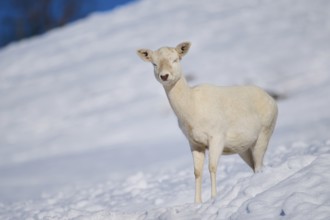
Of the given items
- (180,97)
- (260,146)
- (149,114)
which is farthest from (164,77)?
(149,114)

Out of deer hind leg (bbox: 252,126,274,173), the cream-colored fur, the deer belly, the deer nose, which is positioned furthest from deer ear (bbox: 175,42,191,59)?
deer hind leg (bbox: 252,126,274,173)

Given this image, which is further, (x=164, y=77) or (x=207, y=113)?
(x=207, y=113)

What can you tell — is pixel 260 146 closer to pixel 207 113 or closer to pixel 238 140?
pixel 238 140

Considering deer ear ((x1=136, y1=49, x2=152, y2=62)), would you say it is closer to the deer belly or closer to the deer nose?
the deer nose

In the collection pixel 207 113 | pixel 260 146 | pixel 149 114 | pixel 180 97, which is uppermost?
pixel 149 114

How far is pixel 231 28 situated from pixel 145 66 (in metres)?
4.12

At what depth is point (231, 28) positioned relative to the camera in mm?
23578

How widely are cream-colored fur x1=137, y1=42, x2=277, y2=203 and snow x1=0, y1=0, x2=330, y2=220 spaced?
59 centimetres

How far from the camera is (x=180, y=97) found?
20.2ft

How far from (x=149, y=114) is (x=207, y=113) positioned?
12432mm

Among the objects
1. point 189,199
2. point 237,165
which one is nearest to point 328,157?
point 189,199

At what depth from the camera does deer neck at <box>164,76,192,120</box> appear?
20.0 feet

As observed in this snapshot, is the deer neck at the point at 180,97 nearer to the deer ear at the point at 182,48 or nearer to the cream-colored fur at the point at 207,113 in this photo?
the cream-colored fur at the point at 207,113

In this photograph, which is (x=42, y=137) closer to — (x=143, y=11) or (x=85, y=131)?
(x=85, y=131)
